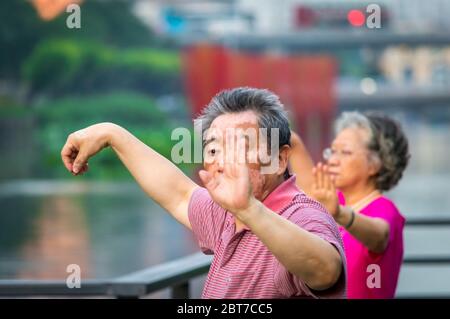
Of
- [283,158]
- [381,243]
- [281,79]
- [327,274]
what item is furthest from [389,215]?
[281,79]

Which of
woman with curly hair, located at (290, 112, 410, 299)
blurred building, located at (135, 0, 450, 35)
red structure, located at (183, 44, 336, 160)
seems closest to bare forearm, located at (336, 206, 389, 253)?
woman with curly hair, located at (290, 112, 410, 299)

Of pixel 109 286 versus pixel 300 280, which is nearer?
pixel 300 280

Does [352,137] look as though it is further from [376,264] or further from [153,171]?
[153,171]

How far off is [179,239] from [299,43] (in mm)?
90468

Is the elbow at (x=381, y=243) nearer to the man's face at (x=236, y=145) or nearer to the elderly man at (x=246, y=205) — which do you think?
the elderly man at (x=246, y=205)

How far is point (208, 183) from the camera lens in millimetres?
2365

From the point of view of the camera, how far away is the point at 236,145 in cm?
256

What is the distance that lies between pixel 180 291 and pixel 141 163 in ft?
4.21

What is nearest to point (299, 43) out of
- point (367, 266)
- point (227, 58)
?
point (227, 58)

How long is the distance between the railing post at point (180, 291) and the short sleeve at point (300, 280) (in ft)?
5.44

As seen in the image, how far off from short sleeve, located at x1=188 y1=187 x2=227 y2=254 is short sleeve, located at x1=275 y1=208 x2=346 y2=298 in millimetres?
270

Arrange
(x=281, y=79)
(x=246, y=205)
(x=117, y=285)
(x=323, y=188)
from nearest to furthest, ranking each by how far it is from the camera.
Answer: (x=246, y=205) < (x=323, y=188) < (x=117, y=285) < (x=281, y=79)

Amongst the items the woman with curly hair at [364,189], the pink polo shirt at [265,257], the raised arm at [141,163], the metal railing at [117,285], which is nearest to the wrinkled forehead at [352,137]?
the woman with curly hair at [364,189]
